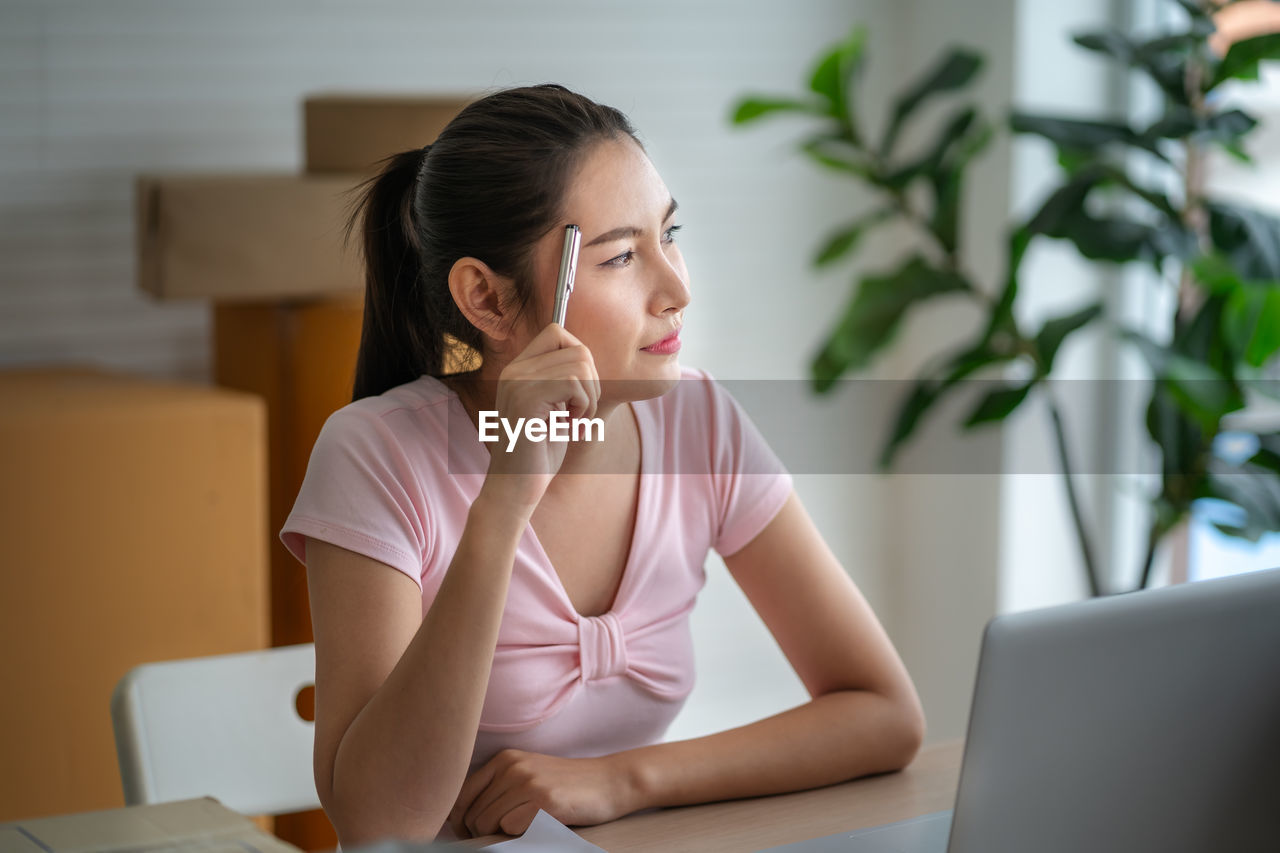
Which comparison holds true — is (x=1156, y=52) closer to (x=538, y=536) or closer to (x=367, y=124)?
(x=367, y=124)

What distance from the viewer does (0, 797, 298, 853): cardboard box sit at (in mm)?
791

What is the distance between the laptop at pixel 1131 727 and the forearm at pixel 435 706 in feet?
1.32

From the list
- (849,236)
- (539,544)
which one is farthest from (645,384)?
(849,236)

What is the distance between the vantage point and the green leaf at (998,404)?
2.36 meters

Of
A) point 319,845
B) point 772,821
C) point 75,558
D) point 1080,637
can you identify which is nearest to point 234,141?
point 75,558

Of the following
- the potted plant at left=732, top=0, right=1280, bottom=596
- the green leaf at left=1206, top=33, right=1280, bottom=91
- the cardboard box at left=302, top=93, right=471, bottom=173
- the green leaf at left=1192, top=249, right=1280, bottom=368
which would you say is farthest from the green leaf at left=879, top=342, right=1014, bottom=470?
the cardboard box at left=302, top=93, right=471, bottom=173

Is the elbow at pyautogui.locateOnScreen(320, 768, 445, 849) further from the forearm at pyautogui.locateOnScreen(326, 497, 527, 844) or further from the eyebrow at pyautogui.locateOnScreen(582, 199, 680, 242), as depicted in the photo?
the eyebrow at pyautogui.locateOnScreen(582, 199, 680, 242)

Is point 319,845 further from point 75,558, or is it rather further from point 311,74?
point 311,74

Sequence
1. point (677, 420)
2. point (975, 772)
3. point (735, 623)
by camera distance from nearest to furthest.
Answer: point (975, 772)
point (677, 420)
point (735, 623)

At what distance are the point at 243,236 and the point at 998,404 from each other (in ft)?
4.42

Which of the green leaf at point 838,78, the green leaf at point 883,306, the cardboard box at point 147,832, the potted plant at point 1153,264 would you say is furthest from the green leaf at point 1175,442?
the cardboard box at point 147,832

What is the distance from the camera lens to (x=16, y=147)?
2.16 meters

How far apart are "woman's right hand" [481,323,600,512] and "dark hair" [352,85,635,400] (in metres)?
0.13

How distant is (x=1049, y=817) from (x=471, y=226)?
668 millimetres
